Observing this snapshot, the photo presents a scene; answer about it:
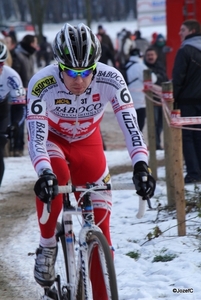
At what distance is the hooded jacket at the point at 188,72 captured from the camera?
911cm

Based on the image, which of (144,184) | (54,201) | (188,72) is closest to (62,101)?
(54,201)

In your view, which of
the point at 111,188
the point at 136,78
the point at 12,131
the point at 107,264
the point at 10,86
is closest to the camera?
the point at 107,264

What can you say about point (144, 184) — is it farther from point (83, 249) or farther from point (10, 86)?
point (10, 86)

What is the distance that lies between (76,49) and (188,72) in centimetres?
500

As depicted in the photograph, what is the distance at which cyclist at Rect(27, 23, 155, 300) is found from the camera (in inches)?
174

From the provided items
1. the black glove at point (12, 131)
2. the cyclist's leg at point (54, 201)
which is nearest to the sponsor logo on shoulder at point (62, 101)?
the cyclist's leg at point (54, 201)

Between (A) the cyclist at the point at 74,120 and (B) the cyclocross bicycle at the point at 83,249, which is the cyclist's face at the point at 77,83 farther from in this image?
(B) the cyclocross bicycle at the point at 83,249

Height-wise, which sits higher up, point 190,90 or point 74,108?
point 74,108

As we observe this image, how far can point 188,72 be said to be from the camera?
921cm

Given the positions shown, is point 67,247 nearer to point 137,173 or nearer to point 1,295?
point 137,173

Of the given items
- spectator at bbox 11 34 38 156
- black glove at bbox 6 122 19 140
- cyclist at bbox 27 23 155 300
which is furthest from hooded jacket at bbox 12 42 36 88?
cyclist at bbox 27 23 155 300

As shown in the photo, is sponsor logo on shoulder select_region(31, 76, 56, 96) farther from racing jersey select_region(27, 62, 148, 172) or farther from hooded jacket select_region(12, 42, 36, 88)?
hooded jacket select_region(12, 42, 36, 88)

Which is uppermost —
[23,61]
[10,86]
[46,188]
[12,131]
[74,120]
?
[74,120]

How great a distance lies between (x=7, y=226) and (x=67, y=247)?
3506 mm
